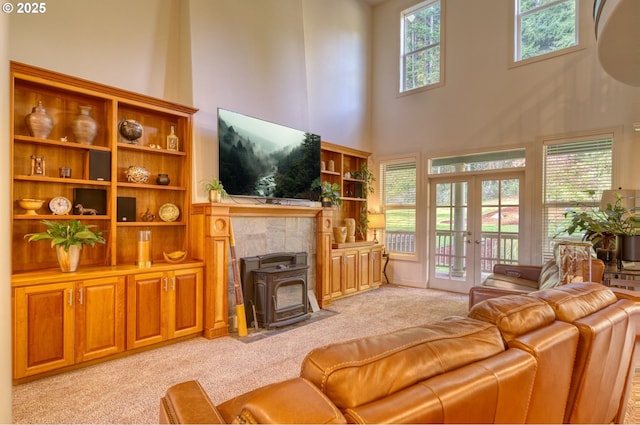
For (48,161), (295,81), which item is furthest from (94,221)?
(295,81)

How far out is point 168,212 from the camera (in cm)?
384

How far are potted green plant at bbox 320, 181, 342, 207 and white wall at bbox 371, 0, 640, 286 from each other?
5.67 ft

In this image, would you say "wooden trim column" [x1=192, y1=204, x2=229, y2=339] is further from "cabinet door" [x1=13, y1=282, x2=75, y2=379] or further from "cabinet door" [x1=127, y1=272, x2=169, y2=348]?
"cabinet door" [x1=13, y1=282, x2=75, y2=379]

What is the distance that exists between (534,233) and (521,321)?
4557 millimetres

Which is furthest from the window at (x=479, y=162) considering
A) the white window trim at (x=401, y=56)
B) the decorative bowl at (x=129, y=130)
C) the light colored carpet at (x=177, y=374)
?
the decorative bowl at (x=129, y=130)

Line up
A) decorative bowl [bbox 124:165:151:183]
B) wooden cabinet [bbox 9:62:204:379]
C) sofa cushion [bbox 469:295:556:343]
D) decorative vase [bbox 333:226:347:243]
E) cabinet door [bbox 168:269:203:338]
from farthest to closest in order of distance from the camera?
decorative vase [bbox 333:226:347:243]
decorative bowl [bbox 124:165:151:183]
cabinet door [bbox 168:269:203:338]
wooden cabinet [bbox 9:62:204:379]
sofa cushion [bbox 469:295:556:343]

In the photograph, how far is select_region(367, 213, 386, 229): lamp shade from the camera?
6.44m

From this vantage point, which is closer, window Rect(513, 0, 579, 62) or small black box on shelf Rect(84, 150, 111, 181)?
small black box on shelf Rect(84, 150, 111, 181)

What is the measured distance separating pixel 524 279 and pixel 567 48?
10.9ft

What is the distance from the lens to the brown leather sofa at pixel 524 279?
294cm

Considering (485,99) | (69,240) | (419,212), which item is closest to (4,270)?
(69,240)

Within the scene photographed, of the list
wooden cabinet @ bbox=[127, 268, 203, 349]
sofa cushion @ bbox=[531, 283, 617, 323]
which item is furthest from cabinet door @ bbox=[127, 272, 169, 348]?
sofa cushion @ bbox=[531, 283, 617, 323]

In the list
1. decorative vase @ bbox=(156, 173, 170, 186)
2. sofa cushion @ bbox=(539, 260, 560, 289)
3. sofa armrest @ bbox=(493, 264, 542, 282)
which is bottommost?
sofa armrest @ bbox=(493, 264, 542, 282)

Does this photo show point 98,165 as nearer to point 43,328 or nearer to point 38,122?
point 38,122
